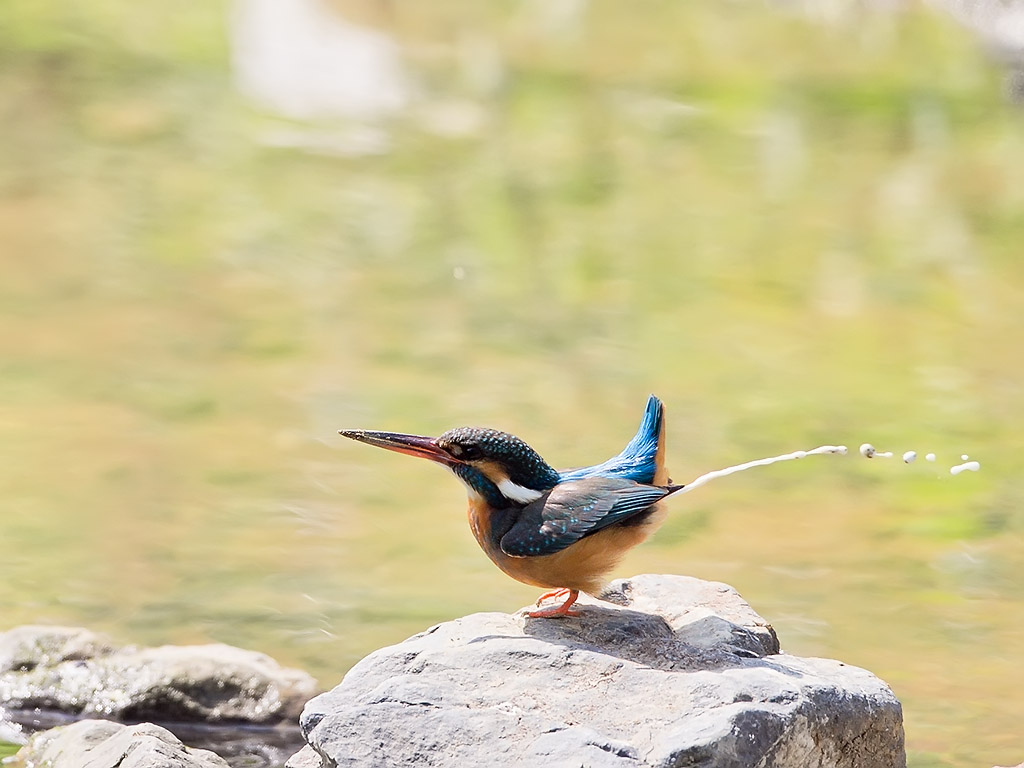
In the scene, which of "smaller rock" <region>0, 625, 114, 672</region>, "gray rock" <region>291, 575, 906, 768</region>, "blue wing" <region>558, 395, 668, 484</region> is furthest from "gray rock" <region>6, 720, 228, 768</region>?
"blue wing" <region>558, 395, 668, 484</region>

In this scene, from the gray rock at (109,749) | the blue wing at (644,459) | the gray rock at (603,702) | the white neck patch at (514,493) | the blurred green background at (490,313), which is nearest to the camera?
the gray rock at (603,702)

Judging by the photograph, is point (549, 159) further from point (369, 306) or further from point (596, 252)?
point (369, 306)

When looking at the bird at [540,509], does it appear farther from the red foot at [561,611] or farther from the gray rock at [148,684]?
the gray rock at [148,684]

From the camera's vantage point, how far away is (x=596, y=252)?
1027 cm

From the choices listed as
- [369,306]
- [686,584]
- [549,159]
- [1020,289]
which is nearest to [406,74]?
[549,159]

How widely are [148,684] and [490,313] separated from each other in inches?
163

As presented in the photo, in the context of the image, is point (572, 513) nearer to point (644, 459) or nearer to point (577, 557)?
point (577, 557)

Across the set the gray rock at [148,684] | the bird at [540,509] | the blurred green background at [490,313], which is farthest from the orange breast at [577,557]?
the blurred green background at [490,313]

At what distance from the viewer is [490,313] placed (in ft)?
30.3

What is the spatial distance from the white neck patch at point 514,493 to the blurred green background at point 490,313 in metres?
1.80

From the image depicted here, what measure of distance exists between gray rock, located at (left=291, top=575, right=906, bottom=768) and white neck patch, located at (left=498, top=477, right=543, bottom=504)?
346 mm

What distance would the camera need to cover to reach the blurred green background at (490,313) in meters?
6.50

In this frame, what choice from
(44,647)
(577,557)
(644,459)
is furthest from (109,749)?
(644,459)

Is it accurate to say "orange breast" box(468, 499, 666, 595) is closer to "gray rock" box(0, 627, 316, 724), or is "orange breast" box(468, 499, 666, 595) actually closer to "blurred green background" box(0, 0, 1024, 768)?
"gray rock" box(0, 627, 316, 724)
